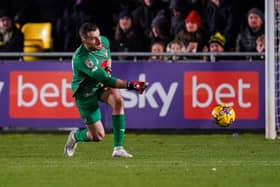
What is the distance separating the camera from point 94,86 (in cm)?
1451

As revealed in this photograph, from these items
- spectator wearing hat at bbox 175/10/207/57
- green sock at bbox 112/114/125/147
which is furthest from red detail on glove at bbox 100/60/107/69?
spectator wearing hat at bbox 175/10/207/57

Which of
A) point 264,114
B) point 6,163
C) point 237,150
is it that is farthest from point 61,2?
→ point 6,163

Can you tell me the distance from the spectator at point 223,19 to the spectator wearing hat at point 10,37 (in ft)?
11.4

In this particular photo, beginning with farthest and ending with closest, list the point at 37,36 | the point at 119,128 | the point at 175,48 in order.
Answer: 1. the point at 37,36
2. the point at 175,48
3. the point at 119,128

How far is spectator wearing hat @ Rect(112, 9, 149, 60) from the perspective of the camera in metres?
20.1

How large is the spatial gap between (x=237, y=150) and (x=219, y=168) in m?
3.11

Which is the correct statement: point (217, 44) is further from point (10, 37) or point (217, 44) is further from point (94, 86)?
point (94, 86)

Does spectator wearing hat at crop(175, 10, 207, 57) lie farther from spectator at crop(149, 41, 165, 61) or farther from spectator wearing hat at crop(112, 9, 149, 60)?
spectator wearing hat at crop(112, 9, 149, 60)

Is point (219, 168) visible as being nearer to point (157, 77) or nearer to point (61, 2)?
point (157, 77)

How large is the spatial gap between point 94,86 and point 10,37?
6.10 meters

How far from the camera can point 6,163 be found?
13.5 m

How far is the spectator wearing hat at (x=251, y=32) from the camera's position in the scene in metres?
19.1

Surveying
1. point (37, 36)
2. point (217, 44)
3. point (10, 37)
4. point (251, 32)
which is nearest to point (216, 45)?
point (217, 44)

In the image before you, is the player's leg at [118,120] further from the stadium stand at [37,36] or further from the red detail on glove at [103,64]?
the stadium stand at [37,36]
